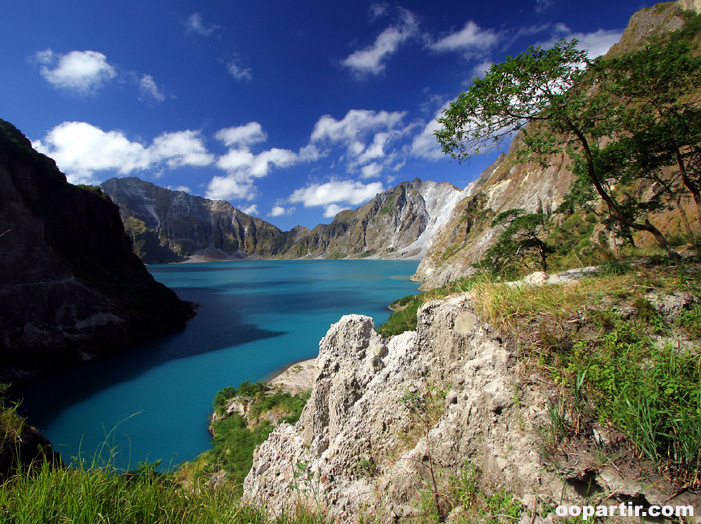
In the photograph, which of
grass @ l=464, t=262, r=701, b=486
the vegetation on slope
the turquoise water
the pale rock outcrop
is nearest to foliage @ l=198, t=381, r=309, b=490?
the vegetation on slope

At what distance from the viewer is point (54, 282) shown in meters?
27.3

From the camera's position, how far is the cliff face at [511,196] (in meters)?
41.1

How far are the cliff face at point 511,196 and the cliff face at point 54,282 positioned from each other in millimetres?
35754

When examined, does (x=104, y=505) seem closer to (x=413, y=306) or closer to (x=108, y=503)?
(x=108, y=503)

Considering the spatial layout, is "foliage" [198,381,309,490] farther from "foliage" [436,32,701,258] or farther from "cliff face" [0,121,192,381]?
"cliff face" [0,121,192,381]

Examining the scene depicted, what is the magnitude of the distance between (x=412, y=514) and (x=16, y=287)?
34.8m

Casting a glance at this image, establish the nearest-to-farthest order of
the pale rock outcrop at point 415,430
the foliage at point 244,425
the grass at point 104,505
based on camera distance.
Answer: the grass at point 104,505 → the pale rock outcrop at point 415,430 → the foliage at point 244,425

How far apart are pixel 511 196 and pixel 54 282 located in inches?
2547

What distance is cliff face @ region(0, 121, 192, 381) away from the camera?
24.1 meters

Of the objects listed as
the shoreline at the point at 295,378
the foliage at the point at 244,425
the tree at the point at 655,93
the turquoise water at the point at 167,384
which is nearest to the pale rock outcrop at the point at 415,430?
the turquoise water at the point at 167,384

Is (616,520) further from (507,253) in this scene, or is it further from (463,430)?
(507,253)

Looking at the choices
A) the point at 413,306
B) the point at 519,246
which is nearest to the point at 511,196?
the point at 413,306

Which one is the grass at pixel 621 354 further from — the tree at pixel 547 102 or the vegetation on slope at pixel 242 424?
the vegetation on slope at pixel 242 424

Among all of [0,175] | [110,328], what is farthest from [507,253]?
[0,175]
